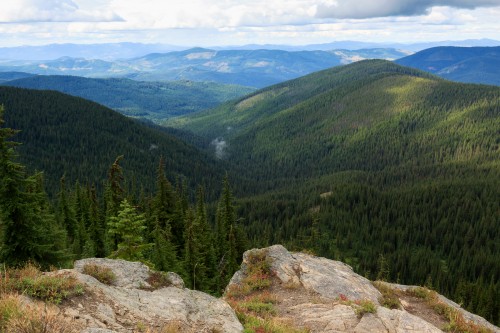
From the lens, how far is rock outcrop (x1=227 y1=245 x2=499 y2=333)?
16.5 m

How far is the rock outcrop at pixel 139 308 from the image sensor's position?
1202 cm

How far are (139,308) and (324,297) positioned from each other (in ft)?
38.8

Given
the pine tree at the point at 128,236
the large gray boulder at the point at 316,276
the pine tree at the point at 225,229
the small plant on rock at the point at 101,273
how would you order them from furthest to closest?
the pine tree at the point at 225,229 → the pine tree at the point at 128,236 → the large gray boulder at the point at 316,276 → the small plant on rock at the point at 101,273

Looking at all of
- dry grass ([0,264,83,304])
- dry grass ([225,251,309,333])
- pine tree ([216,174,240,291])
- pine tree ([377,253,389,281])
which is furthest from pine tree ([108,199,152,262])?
pine tree ([377,253,389,281])

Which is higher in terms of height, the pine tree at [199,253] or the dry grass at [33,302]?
the dry grass at [33,302]

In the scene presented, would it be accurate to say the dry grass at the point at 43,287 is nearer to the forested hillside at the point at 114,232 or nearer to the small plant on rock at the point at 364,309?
the forested hillside at the point at 114,232

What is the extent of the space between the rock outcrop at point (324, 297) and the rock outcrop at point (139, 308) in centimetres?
455

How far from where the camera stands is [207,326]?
44.2ft

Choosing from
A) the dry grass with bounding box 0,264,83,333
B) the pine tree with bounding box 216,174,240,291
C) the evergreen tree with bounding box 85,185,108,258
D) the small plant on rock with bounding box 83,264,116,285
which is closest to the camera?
the dry grass with bounding box 0,264,83,333

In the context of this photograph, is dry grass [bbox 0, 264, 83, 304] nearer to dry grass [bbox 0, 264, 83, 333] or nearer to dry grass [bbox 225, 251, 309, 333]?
dry grass [bbox 0, 264, 83, 333]

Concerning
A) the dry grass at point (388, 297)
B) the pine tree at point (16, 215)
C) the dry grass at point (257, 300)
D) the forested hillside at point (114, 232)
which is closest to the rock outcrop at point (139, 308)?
the dry grass at point (257, 300)

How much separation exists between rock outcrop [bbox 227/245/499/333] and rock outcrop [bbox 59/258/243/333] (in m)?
4.55

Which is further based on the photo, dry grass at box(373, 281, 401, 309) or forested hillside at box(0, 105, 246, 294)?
forested hillside at box(0, 105, 246, 294)

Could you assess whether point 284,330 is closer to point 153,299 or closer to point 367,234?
point 153,299
